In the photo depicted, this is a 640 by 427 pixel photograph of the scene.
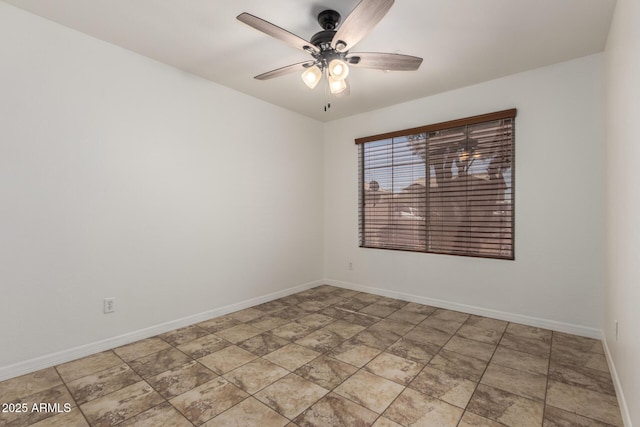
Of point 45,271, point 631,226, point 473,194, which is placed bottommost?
point 45,271

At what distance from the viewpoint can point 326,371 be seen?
7.28 feet

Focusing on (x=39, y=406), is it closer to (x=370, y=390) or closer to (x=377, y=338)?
(x=370, y=390)

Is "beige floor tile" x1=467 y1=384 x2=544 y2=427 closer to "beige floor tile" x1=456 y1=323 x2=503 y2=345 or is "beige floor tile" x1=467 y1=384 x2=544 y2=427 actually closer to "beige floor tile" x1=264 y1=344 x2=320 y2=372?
"beige floor tile" x1=456 y1=323 x2=503 y2=345

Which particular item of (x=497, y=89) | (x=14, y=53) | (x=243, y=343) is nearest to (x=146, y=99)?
(x=14, y=53)

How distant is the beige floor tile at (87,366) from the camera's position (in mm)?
2166

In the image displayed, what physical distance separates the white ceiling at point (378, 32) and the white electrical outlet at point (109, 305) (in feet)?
7.15

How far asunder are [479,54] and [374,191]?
2.05 m

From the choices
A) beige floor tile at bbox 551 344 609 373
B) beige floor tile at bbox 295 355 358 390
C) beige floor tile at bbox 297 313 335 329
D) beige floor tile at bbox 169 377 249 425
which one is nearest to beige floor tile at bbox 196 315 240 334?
beige floor tile at bbox 297 313 335 329

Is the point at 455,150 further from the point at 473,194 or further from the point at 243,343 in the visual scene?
the point at 243,343

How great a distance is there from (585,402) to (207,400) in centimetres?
233

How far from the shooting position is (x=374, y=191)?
4312mm

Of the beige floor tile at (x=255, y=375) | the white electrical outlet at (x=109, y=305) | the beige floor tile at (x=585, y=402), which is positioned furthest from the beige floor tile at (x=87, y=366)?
the beige floor tile at (x=585, y=402)

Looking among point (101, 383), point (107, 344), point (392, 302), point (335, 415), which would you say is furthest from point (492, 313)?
point (107, 344)

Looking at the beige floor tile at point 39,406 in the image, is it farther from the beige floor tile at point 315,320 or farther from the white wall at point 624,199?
the white wall at point 624,199
